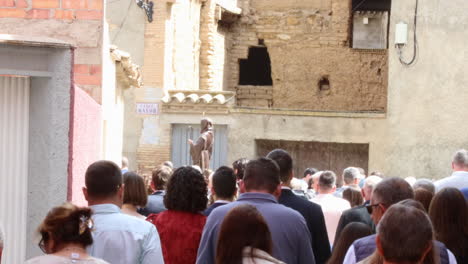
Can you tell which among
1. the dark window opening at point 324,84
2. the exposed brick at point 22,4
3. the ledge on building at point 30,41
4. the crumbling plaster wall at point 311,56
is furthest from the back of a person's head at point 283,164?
the dark window opening at point 324,84

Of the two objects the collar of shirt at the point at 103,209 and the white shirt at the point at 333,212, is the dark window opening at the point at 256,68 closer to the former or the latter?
the white shirt at the point at 333,212

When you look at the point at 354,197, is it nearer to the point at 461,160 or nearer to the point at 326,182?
the point at 326,182

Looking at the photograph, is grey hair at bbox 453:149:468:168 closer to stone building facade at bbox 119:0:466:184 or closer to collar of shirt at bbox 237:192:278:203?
collar of shirt at bbox 237:192:278:203

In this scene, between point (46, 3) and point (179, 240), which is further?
point (46, 3)

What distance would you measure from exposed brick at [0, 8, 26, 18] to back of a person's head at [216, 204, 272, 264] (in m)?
5.78

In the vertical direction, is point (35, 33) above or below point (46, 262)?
above

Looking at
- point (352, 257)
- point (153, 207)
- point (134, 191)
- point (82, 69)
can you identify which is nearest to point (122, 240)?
point (352, 257)

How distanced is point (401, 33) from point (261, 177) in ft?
56.2

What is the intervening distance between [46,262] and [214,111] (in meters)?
20.8

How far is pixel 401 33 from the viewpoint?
23156mm

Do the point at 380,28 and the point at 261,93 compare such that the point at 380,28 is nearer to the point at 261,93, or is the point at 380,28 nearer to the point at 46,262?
the point at 261,93

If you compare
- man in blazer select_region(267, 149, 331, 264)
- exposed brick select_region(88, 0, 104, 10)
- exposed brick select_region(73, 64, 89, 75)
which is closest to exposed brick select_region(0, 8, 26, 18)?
exposed brick select_region(88, 0, 104, 10)

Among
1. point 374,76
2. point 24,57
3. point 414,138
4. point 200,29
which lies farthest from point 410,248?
point 374,76

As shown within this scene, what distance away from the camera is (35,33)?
10250 millimetres
